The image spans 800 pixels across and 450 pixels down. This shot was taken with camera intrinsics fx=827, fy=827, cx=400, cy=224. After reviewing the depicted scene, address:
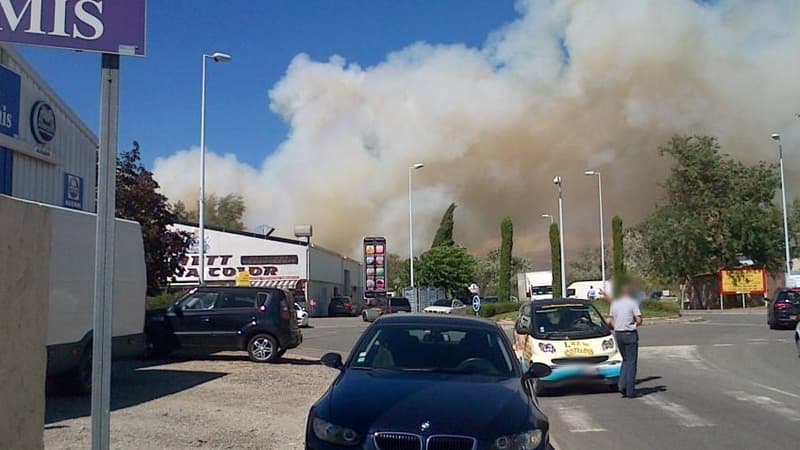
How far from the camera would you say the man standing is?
13258 mm

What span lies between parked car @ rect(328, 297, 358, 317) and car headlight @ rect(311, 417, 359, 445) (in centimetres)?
5539

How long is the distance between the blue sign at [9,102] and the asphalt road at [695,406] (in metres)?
10.4

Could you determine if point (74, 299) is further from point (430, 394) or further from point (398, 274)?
point (398, 274)

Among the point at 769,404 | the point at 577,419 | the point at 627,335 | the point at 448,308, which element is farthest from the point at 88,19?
the point at 448,308

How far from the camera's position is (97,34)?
4641 millimetres

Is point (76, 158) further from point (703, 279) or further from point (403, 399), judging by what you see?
point (703, 279)

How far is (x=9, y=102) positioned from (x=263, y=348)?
765cm

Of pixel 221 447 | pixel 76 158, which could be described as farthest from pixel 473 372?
pixel 76 158

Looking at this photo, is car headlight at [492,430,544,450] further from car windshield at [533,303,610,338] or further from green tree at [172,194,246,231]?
green tree at [172,194,246,231]

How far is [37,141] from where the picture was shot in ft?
51.6

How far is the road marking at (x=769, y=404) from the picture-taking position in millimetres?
11234

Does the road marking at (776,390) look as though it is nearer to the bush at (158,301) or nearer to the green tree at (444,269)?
the bush at (158,301)

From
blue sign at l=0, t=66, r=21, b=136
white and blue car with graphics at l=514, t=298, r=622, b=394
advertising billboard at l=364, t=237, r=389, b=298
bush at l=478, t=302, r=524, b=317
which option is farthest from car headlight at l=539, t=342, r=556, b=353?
advertising billboard at l=364, t=237, r=389, b=298

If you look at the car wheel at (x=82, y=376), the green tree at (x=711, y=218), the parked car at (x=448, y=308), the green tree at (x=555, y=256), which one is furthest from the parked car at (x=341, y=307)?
the car wheel at (x=82, y=376)
